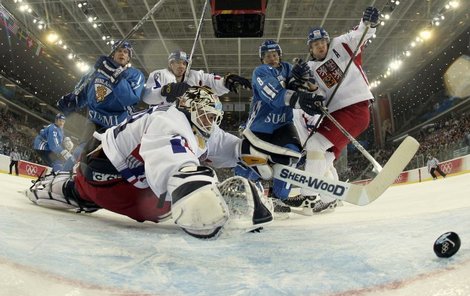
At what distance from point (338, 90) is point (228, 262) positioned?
7.85ft

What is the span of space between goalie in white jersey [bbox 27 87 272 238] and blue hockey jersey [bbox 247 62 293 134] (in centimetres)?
76

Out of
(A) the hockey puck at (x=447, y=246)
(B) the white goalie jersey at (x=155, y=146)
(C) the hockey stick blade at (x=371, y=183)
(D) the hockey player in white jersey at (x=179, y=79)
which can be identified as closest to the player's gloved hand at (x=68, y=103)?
(D) the hockey player in white jersey at (x=179, y=79)

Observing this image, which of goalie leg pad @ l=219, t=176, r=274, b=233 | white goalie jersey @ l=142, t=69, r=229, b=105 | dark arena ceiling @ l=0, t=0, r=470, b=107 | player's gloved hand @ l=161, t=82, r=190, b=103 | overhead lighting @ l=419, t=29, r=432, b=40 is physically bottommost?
goalie leg pad @ l=219, t=176, r=274, b=233

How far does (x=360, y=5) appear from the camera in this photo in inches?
480

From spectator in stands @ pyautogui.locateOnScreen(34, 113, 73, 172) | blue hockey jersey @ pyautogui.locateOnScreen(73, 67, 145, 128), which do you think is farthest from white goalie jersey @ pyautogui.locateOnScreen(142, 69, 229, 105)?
spectator in stands @ pyautogui.locateOnScreen(34, 113, 73, 172)

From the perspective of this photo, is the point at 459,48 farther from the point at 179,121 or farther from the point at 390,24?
the point at 179,121

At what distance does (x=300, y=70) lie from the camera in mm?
3008

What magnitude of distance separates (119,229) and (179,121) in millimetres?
579

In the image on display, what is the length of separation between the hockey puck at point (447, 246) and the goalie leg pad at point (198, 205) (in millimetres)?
563

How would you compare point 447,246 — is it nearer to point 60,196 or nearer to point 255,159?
point 255,159

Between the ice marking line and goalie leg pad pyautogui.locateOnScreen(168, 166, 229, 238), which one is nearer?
the ice marking line

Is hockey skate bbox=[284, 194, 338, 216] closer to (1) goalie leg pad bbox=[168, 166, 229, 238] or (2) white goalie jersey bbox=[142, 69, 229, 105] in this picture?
(2) white goalie jersey bbox=[142, 69, 229, 105]

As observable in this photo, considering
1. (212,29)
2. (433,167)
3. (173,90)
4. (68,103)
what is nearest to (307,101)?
(173,90)

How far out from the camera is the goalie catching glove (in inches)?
48.2
